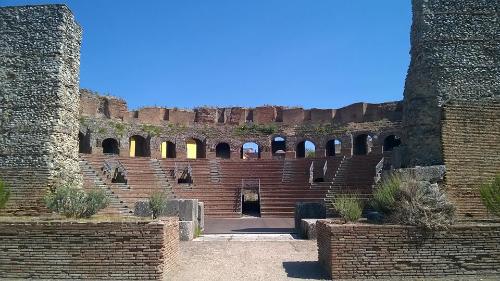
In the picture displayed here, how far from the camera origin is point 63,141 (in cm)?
1360

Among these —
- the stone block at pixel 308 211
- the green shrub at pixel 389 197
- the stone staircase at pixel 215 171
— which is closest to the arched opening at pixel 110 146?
the stone staircase at pixel 215 171

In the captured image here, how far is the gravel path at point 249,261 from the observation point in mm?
8156

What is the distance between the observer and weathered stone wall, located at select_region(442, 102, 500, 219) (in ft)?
36.8

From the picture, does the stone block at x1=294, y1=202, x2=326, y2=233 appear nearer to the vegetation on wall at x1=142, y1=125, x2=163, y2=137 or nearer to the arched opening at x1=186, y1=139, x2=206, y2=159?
the vegetation on wall at x1=142, y1=125, x2=163, y2=137

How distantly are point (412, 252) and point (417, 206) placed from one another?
0.85m

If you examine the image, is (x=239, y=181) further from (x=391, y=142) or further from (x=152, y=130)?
(x=391, y=142)

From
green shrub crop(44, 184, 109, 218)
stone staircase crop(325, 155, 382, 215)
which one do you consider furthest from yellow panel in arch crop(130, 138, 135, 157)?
green shrub crop(44, 184, 109, 218)

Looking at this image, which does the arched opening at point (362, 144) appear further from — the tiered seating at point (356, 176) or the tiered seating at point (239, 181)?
the tiered seating at point (356, 176)

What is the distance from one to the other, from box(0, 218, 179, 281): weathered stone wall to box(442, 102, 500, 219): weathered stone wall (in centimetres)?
783

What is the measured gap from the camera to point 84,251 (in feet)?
24.6

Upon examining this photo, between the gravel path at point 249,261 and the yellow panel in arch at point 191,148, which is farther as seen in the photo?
the yellow panel in arch at point 191,148

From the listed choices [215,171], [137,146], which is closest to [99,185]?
[215,171]

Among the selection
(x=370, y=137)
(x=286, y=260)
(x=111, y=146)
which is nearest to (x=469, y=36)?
(x=286, y=260)

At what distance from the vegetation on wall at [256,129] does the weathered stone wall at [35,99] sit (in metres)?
19.7
